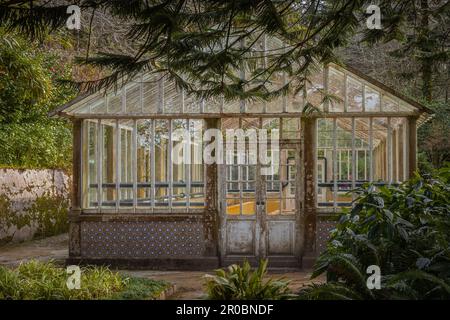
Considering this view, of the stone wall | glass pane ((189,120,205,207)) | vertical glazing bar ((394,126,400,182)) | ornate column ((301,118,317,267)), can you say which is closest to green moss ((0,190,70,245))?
the stone wall

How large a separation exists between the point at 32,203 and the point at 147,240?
475 cm

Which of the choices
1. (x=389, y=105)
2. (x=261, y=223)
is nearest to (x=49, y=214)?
(x=261, y=223)

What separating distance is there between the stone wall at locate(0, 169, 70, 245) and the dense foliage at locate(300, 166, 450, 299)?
8.93 m

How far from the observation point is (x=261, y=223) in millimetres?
9617

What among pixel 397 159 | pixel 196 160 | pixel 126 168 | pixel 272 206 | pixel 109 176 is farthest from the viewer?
pixel 196 160

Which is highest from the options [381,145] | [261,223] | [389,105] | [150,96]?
[150,96]

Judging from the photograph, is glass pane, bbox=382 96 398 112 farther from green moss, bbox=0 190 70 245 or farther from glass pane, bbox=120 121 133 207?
green moss, bbox=0 190 70 245

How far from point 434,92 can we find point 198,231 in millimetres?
11008

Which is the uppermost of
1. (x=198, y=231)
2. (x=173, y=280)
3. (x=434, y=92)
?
(x=434, y=92)

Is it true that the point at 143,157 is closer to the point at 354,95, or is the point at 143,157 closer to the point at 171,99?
the point at 171,99

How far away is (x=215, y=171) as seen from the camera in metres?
9.62

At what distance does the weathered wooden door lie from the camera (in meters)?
9.55
